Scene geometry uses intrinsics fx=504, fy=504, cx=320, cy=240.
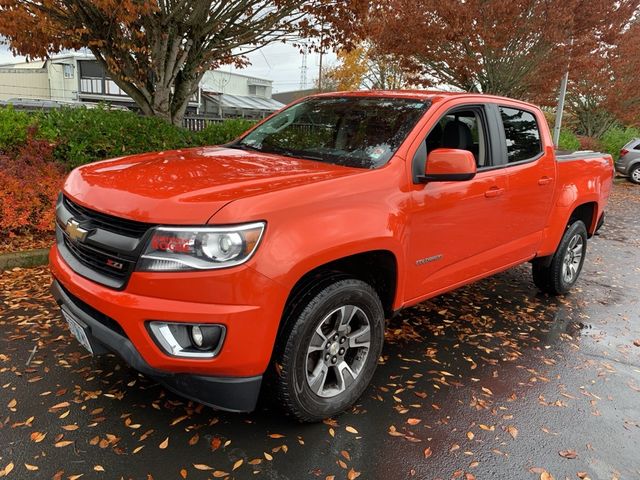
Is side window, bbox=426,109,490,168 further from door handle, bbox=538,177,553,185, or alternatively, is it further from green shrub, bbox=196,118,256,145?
green shrub, bbox=196,118,256,145

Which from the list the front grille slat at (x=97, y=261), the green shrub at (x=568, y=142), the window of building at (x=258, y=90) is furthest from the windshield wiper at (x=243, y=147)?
the window of building at (x=258, y=90)

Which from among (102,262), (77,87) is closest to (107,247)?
(102,262)

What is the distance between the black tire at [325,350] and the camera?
8.23 ft

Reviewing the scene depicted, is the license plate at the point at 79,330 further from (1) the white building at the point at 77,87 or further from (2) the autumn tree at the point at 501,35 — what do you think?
(1) the white building at the point at 77,87

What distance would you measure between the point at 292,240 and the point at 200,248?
1.41ft

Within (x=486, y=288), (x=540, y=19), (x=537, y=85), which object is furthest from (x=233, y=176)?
(x=537, y=85)

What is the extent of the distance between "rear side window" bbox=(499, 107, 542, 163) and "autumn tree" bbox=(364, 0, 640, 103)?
22.2 feet

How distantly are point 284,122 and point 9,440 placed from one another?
277cm

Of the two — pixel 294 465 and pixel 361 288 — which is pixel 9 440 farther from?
pixel 361 288

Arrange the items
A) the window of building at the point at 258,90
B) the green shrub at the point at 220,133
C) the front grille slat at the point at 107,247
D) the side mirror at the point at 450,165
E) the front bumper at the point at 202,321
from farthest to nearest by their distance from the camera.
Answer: the window of building at the point at 258,90, the green shrub at the point at 220,133, the side mirror at the point at 450,165, the front grille slat at the point at 107,247, the front bumper at the point at 202,321

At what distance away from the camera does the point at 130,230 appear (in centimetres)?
237

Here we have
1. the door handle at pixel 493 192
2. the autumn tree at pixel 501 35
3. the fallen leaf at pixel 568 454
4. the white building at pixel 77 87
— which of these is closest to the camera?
the fallen leaf at pixel 568 454

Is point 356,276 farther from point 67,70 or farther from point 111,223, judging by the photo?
point 67,70

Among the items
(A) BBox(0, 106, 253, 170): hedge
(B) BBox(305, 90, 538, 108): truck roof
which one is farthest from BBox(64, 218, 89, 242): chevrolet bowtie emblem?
(A) BBox(0, 106, 253, 170): hedge
